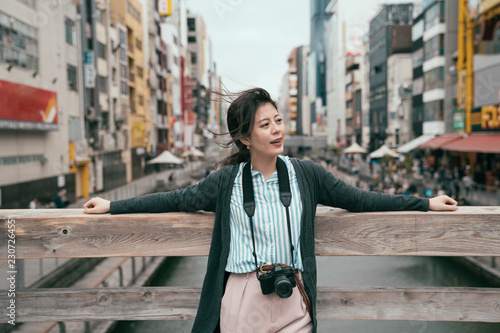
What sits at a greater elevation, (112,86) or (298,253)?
(112,86)

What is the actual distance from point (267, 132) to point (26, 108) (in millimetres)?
20847

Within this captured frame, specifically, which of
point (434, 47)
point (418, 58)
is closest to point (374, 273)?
point (434, 47)

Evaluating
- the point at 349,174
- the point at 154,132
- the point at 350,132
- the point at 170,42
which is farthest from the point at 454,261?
the point at 350,132

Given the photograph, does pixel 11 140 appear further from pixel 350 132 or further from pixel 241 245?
pixel 350 132

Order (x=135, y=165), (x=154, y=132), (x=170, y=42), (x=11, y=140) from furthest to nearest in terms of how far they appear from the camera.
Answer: (x=170, y=42) < (x=154, y=132) < (x=135, y=165) < (x=11, y=140)

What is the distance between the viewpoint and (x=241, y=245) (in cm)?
224

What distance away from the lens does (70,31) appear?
27391mm

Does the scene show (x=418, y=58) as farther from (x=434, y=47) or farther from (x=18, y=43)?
(x=18, y=43)

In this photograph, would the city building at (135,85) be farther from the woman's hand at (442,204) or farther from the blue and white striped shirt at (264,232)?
the woman's hand at (442,204)

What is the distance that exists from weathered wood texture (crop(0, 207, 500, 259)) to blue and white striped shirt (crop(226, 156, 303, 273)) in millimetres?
204

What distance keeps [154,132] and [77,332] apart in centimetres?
4671

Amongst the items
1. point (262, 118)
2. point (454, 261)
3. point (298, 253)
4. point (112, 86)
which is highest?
point (112, 86)

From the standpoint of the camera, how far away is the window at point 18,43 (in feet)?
61.0

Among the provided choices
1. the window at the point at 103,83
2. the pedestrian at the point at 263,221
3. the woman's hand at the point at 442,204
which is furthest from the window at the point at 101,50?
the woman's hand at the point at 442,204
